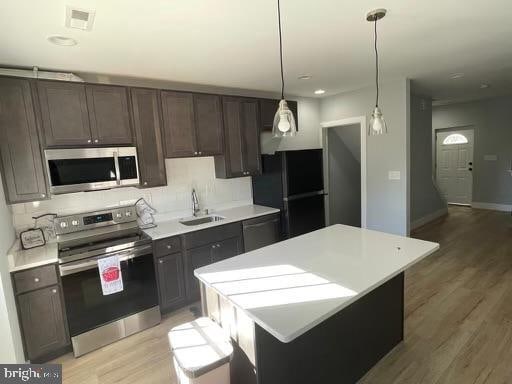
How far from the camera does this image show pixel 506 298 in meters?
2.85

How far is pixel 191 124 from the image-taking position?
319cm

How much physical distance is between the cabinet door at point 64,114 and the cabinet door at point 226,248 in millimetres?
1659

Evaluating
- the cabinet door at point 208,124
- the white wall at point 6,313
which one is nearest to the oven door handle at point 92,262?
the white wall at point 6,313

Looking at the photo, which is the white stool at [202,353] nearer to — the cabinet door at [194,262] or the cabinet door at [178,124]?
the cabinet door at [194,262]

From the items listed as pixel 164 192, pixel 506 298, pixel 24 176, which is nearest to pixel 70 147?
pixel 24 176

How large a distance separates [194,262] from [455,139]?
7060 millimetres

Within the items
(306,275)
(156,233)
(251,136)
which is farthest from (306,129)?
(306,275)

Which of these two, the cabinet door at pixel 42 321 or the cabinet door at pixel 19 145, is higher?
the cabinet door at pixel 19 145

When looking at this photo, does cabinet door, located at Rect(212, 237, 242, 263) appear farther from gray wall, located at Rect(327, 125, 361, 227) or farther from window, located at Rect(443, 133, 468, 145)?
window, located at Rect(443, 133, 468, 145)

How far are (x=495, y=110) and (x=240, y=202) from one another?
6175mm

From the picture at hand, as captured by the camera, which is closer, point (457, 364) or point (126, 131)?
point (457, 364)

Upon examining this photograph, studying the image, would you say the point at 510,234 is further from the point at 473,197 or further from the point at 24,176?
the point at 24,176

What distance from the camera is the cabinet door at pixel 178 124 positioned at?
303cm

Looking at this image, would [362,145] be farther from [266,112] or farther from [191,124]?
[191,124]
